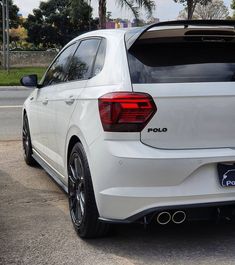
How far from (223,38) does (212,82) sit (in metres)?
0.54

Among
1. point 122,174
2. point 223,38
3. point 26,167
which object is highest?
point 223,38

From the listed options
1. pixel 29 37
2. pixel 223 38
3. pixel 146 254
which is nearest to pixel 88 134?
pixel 146 254

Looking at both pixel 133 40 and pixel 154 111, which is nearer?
pixel 154 111

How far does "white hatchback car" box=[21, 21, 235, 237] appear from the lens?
3609 mm

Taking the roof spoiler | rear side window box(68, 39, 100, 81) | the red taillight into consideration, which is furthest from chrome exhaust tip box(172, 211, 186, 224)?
rear side window box(68, 39, 100, 81)

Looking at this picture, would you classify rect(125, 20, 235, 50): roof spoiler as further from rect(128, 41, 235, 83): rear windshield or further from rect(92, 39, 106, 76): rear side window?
rect(92, 39, 106, 76): rear side window

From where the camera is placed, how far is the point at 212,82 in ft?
12.2

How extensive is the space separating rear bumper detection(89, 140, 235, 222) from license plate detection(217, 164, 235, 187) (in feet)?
0.11

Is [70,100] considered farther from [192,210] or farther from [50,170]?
[192,210]

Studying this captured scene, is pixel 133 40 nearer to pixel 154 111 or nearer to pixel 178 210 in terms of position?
pixel 154 111

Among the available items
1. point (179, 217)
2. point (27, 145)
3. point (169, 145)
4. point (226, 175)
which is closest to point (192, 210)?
point (179, 217)

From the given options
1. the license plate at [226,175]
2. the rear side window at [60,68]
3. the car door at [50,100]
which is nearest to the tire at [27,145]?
the car door at [50,100]

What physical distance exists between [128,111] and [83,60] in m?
1.29

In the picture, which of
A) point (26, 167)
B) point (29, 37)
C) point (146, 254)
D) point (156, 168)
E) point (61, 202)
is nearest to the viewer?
point (156, 168)
